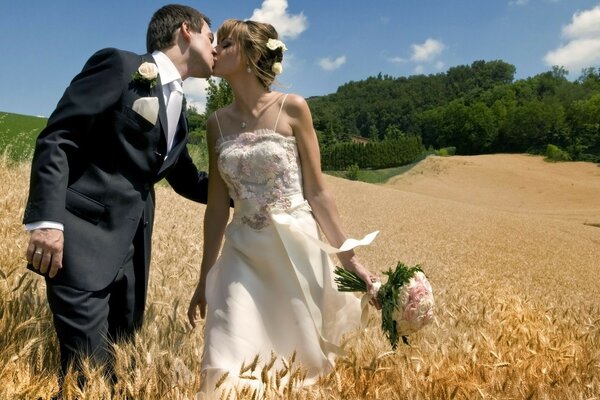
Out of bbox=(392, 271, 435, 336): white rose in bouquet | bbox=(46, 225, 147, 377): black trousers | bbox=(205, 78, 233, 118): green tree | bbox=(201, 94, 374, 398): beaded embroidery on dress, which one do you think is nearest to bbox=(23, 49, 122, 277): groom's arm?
bbox=(46, 225, 147, 377): black trousers


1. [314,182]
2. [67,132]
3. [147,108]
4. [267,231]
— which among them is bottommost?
[267,231]

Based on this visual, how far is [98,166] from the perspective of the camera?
271 centimetres

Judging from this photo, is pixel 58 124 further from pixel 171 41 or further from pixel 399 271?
pixel 399 271

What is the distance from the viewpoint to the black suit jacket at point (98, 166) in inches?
97.7

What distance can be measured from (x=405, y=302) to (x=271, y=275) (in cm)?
75

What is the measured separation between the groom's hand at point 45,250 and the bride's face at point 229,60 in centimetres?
134

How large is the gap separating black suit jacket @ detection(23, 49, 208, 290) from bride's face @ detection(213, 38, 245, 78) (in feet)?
1.54

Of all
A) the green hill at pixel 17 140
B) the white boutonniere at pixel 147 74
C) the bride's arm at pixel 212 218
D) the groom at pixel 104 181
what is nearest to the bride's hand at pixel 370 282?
the bride's arm at pixel 212 218

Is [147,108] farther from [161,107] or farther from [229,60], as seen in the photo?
[229,60]

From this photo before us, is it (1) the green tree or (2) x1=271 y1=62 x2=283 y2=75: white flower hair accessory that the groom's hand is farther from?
(1) the green tree

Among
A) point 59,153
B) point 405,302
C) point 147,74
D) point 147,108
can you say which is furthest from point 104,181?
point 405,302

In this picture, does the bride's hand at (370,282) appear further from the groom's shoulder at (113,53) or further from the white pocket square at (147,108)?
the groom's shoulder at (113,53)

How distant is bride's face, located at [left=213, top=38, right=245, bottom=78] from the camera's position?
10.7 ft

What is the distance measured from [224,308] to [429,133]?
111759mm
